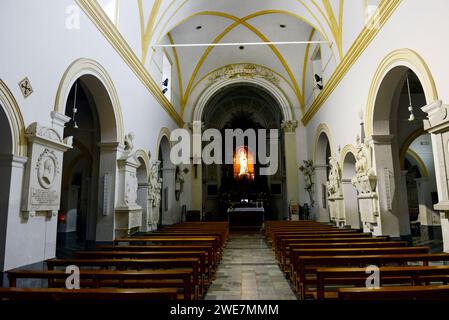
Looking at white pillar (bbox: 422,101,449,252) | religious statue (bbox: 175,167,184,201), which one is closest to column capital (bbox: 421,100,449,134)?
white pillar (bbox: 422,101,449,252)

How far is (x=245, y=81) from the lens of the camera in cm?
1568

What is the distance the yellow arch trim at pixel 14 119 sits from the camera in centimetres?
407

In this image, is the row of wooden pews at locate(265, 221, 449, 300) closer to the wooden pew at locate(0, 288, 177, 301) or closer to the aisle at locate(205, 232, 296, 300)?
the aisle at locate(205, 232, 296, 300)

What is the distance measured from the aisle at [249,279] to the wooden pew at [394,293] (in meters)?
2.08

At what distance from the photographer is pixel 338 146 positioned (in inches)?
393

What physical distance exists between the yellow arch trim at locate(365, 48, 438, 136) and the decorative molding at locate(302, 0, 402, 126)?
84cm

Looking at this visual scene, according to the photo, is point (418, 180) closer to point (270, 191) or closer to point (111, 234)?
point (270, 191)

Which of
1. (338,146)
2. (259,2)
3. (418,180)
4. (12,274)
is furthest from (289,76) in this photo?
(12,274)

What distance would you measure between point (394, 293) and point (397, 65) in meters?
5.15

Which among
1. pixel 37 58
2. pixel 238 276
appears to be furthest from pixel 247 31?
pixel 238 276

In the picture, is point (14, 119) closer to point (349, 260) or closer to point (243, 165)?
point (349, 260)

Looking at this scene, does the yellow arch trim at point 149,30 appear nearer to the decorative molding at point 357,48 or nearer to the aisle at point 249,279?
the decorative molding at point 357,48

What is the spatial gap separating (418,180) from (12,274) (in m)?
13.0
